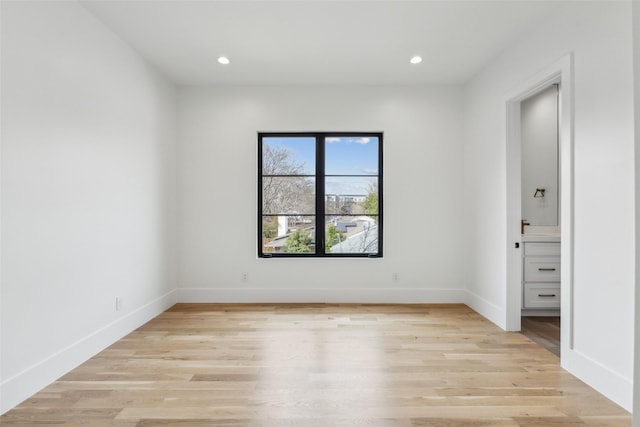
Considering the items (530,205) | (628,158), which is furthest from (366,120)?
(628,158)

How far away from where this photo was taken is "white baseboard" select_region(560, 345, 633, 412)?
2.10 metres

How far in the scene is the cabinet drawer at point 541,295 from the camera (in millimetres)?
3797

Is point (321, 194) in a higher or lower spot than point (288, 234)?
higher

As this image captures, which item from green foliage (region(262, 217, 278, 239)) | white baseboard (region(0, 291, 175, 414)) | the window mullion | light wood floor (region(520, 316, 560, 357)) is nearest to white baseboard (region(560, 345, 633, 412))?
light wood floor (region(520, 316, 560, 357))

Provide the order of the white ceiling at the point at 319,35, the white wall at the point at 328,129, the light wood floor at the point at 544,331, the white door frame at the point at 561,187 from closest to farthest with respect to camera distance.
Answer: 1. the white door frame at the point at 561,187
2. the white ceiling at the point at 319,35
3. the light wood floor at the point at 544,331
4. the white wall at the point at 328,129

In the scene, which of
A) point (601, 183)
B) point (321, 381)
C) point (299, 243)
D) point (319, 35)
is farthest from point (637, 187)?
point (299, 243)

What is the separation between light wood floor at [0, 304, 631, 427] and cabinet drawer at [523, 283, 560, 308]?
0.63m

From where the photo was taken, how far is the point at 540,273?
3.79 metres

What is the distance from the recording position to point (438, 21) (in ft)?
9.68

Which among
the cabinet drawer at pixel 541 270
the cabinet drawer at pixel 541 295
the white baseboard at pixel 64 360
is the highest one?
the cabinet drawer at pixel 541 270

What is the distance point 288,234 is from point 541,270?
9.50 feet

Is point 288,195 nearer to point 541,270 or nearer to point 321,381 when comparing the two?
point 321,381

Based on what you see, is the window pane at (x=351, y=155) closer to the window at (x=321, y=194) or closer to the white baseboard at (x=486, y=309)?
the window at (x=321, y=194)

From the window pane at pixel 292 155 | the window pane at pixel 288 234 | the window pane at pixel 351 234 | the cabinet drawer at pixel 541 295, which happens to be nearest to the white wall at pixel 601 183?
the cabinet drawer at pixel 541 295
